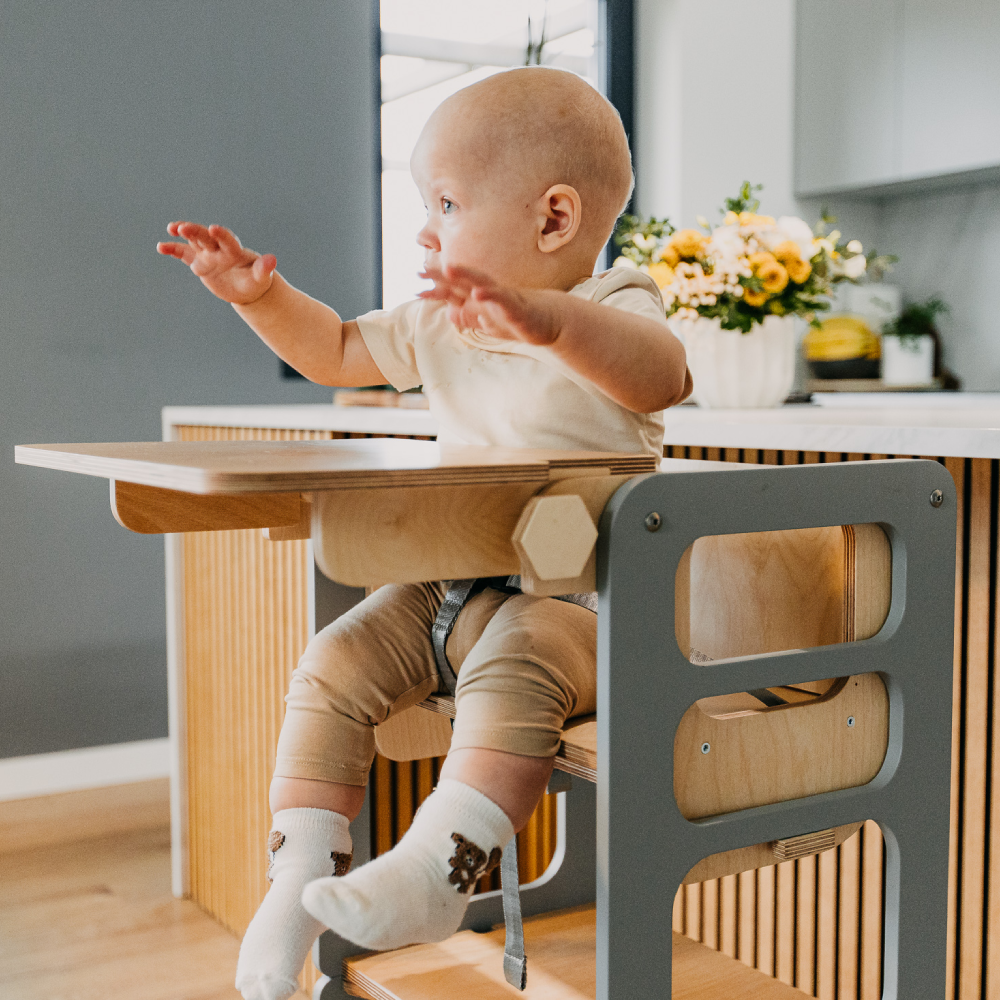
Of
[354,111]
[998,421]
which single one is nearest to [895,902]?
[998,421]

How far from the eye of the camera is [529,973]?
3.34ft

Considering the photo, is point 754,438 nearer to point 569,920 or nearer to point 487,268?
point 487,268

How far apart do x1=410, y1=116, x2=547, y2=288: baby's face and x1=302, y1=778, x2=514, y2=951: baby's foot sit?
0.34 metres

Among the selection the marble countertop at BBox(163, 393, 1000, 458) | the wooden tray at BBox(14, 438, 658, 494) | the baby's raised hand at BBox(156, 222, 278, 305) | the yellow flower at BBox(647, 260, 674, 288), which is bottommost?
the wooden tray at BBox(14, 438, 658, 494)

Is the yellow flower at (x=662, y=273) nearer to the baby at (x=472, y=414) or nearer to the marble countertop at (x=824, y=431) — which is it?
the marble countertop at (x=824, y=431)

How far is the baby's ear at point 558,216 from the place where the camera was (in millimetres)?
756

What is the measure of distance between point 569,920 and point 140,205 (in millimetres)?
1890

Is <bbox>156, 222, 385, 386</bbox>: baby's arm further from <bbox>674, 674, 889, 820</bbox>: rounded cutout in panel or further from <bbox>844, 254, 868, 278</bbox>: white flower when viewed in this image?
<bbox>844, 254, 868, 278</bbox>: white flower

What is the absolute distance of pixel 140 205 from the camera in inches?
97.4

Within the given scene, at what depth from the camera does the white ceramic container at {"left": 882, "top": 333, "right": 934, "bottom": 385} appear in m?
3.26

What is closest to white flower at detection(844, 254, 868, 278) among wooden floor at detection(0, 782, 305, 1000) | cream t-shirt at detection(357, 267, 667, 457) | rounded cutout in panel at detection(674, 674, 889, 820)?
cream t-shirt at detection(357, 267, 667, 457)

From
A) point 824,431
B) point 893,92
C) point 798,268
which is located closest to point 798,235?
point 798,268

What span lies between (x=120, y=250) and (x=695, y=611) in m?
1.99

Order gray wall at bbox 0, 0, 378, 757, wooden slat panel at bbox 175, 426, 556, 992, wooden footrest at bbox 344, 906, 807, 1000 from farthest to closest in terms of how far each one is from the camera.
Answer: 1. gray wall at bbox 0, 0, 378, 757
2. wooden slat panel at bbox 175, 426, 556, 992
3. wooden footrest at bbox 344, 906, 807, 1000
